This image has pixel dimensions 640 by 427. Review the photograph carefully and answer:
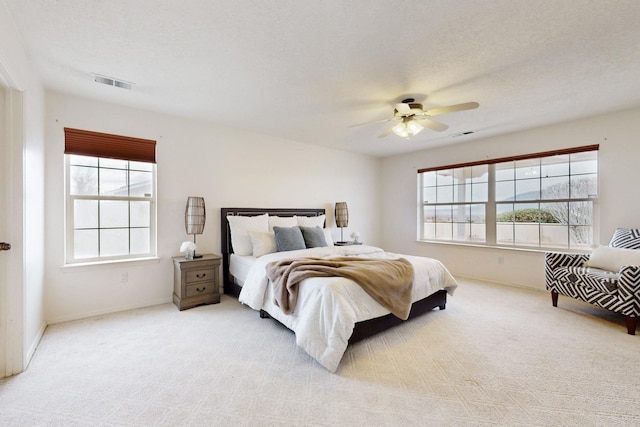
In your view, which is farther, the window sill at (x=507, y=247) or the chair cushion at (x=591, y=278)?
the window sill at (x=507, y=247)

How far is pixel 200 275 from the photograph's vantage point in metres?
3.46

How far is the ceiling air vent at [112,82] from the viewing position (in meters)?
2.60

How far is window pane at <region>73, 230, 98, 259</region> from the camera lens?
3.12 meters

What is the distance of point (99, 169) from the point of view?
3.27 m

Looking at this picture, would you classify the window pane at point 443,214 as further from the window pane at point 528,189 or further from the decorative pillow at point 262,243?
the decorative pillow at point 262,243

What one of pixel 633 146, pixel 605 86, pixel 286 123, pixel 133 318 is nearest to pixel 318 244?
pixel 286 123

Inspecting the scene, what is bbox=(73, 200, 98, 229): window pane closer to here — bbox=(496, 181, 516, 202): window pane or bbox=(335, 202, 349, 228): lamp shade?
bbox=(335, 202, 349, 228): lamp shade

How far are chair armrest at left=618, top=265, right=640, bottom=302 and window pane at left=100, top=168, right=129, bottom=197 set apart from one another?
554 cm

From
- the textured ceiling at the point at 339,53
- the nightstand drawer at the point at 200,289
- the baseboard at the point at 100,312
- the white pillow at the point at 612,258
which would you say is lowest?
the baseboard at the point at 100,312

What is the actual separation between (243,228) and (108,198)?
1.64 metres

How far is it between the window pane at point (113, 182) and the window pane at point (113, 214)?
11cm

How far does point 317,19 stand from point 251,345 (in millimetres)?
2649

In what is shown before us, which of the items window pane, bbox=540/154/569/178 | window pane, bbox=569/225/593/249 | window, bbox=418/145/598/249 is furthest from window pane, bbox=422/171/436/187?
window pane, bbox=569/225/593/249

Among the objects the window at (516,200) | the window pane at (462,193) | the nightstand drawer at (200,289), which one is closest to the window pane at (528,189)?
the window at (516,200)
